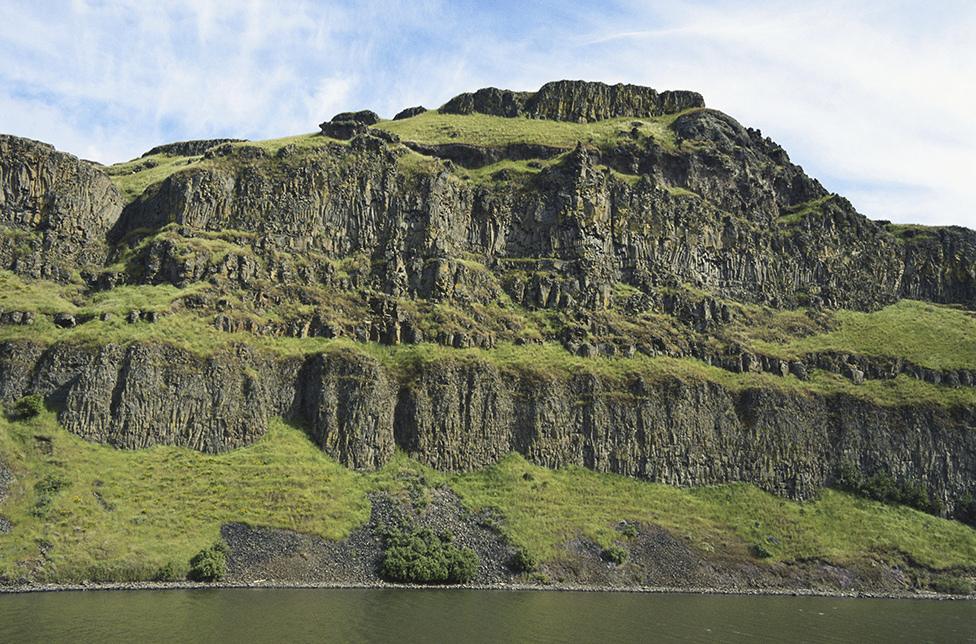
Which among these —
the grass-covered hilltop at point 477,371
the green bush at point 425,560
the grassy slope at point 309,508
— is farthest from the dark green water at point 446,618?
the grassy slope at point 309,508

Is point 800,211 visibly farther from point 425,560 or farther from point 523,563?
point 425,560

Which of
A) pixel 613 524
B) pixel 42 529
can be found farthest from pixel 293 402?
pixel 613 524

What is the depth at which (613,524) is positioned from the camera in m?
92.8

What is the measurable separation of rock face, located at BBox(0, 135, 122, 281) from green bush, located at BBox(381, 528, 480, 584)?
6702 centimetres

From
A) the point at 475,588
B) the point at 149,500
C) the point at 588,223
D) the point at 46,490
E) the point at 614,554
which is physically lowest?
the point at 475,588

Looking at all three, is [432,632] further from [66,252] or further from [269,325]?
[66,252]

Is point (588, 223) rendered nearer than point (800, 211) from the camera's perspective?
Yes

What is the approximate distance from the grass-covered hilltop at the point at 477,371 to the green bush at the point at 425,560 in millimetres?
398

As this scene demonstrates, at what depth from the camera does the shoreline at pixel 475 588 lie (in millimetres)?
65550

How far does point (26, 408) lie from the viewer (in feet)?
275

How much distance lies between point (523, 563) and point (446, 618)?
83.5ft

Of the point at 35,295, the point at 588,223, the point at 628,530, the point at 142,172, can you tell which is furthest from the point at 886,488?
the point at 142,172

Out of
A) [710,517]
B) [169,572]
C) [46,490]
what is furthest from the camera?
[710,517]

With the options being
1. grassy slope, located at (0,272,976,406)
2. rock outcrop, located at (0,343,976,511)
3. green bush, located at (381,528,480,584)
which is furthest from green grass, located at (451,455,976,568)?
grassy slope, located at (0,272,976,406)
